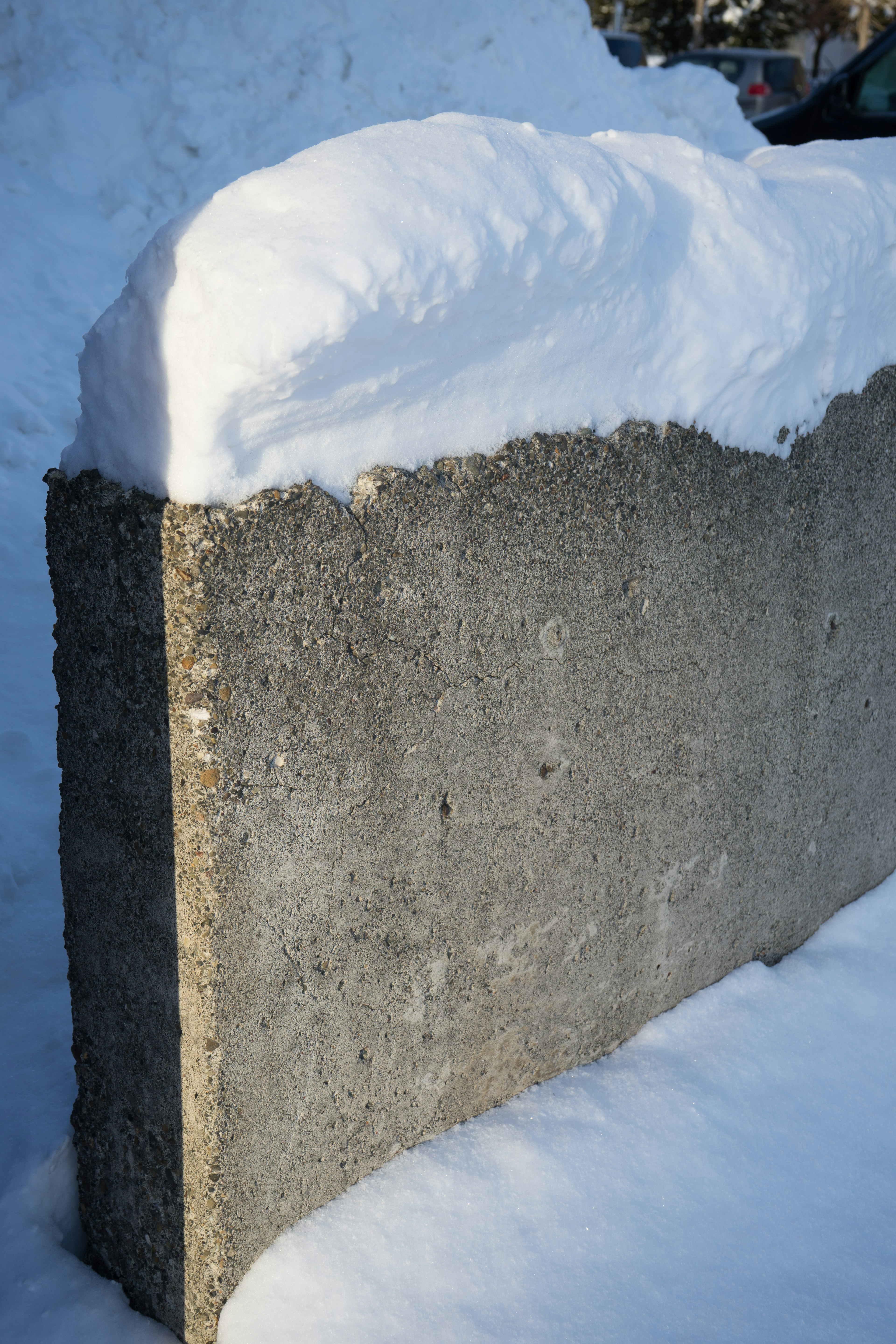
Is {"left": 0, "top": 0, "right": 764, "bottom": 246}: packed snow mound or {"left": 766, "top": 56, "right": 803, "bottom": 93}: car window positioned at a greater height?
{"left": 766, "top": 56, "right": 803, "bottom": 93}: car window

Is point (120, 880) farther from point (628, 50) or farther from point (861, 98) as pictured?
Answer: point (628, 50)

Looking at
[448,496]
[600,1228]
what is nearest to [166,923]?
[448,496]

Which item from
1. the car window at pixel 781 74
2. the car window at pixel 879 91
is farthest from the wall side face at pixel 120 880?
the car window at pixel 781 74

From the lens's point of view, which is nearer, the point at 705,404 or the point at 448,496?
the point at 448,496

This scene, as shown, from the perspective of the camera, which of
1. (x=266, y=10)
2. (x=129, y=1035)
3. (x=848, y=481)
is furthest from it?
(x=266, y=10)

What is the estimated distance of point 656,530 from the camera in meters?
1.90

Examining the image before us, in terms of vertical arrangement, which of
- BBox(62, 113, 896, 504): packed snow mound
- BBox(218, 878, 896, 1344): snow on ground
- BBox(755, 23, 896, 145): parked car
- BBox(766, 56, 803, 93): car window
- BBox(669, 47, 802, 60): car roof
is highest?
BBox(669, 47, 802, 60): car roof

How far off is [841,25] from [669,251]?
36.0 m

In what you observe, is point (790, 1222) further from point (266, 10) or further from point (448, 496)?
point (266, 10)

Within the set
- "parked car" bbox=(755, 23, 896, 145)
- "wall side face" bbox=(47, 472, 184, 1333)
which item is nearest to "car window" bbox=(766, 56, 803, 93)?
"parked car" bbox=(755, 23, 896, 145)

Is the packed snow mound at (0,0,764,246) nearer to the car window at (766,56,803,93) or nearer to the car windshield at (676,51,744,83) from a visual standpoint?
the car windshield at (676,51,744,83)

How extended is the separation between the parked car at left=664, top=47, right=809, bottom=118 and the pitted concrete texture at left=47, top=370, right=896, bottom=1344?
17.4 meters

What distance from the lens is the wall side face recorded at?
1411 millimetres

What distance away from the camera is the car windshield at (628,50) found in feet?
46.0
